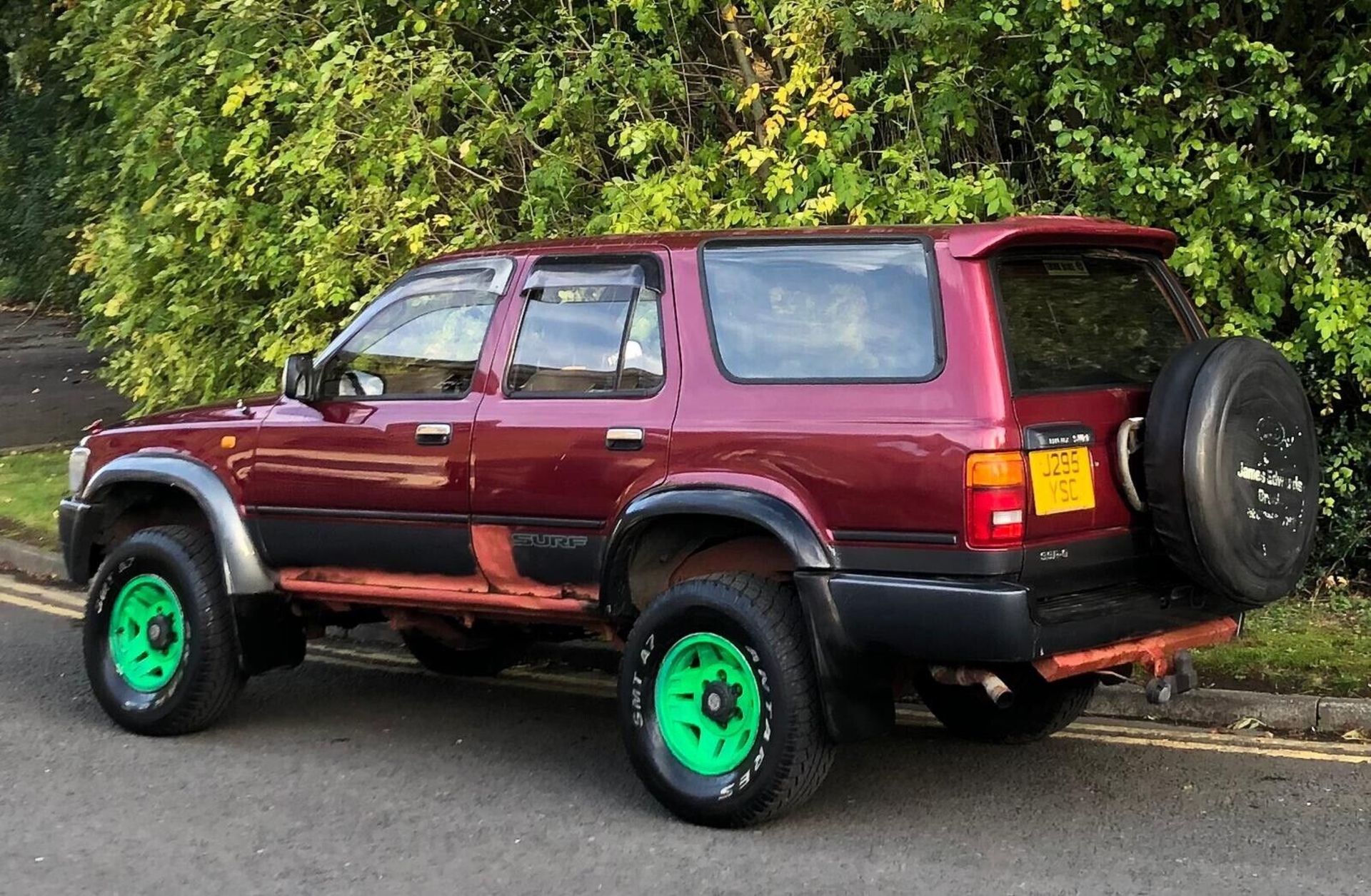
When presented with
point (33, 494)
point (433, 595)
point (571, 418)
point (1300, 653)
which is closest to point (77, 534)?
point (433, 595)

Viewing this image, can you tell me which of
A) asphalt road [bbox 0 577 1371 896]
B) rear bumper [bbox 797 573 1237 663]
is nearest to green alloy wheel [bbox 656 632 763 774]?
asphalt road [bbox 0 577 1371 896]

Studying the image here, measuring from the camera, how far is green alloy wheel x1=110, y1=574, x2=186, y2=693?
622 centimetres

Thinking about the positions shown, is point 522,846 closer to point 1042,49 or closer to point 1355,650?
point 1355,650

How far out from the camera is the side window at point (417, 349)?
5691mm

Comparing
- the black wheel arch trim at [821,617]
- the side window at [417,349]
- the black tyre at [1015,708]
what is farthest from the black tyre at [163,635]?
the black tyre at [1015,708]

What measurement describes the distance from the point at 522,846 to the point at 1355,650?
13.4ft

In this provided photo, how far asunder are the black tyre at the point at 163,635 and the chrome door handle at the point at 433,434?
1.18 m

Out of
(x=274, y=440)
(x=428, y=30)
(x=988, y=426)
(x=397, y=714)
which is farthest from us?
(x=428, y=30)

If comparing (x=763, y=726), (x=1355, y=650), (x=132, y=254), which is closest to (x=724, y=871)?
(x=763, y=726)

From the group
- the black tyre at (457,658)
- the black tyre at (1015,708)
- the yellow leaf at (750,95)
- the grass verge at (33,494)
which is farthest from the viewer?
the grass verge at (33,494)

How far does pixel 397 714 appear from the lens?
6.59 meters

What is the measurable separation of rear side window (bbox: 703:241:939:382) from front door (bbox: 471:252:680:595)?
0.73 feet

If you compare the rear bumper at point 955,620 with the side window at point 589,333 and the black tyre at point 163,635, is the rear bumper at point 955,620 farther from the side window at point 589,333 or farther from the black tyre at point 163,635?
the black tyre at point 163,635

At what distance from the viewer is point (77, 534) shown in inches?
256
